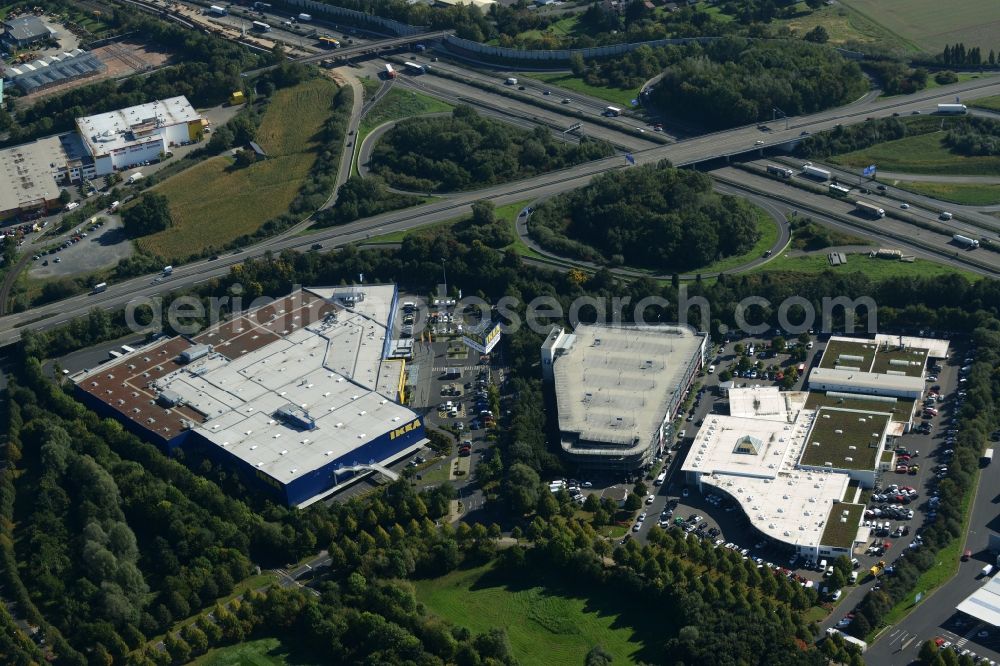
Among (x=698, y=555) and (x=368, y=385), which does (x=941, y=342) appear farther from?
(x=368, y=385)

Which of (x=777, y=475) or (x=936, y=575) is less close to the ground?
(x=777, y=475)

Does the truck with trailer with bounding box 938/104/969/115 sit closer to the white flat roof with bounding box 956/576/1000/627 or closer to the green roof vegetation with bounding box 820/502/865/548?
the green roof vegetation with bounding box 820/502/865/548

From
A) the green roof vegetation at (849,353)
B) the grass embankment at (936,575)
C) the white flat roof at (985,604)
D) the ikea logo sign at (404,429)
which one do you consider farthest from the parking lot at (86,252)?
the white flat roof at (985,604)

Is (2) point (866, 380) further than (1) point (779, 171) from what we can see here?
No

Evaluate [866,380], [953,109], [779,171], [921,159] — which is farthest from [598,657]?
[953,109]

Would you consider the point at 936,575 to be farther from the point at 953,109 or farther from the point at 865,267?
the point at 953,109

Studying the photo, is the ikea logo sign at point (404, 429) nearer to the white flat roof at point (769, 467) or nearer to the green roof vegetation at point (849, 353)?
the white flat roof at point (769, 467)
